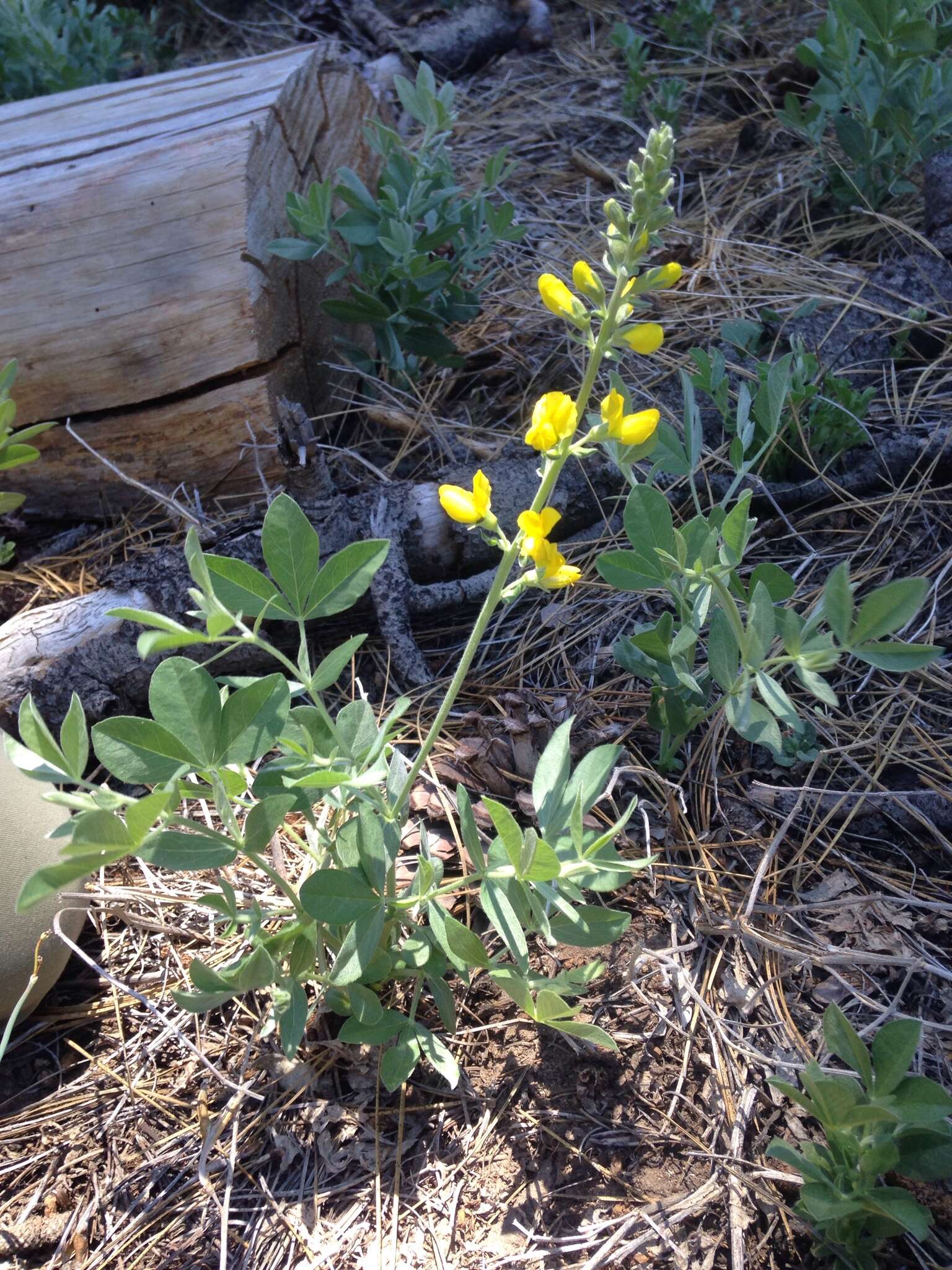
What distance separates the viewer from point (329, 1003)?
1.44m

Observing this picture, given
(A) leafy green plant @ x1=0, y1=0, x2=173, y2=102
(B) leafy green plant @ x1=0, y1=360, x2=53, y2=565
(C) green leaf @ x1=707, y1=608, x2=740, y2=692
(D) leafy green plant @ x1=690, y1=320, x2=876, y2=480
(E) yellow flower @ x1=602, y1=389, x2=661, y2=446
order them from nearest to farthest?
(E) yellow flower @ x1=602, y1=389, x2=661, y2=446 → (C) green leaf @ x1=707, y1=608, x2=740, y2=692 → (D) leafy green plant @ x1=690, y1=320, x2=876, y2=480 → (B) leafy green plant @ x1=0, y1=360, x2=53, y2=565 → (A) leafy green plant @ x1=0, y1=0, x2=173, y2=102

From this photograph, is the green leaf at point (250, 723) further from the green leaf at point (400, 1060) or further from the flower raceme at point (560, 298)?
the flower raceme at point (560, 298)

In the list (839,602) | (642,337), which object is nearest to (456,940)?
(839,602)

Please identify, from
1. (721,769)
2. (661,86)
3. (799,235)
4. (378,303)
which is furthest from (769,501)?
(661,86)

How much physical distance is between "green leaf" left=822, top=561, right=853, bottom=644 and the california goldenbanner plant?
0.32 meters

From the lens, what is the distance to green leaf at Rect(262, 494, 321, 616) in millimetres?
1312

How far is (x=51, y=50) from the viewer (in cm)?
353

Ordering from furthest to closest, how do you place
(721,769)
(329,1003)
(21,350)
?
(21,350), (721,769), (329,1003)

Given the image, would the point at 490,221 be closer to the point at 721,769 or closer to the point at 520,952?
the point at 721,769

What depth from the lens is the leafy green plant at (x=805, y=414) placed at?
2047mm

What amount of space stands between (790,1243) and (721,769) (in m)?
0.80

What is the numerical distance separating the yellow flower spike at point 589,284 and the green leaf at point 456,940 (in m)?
0.89

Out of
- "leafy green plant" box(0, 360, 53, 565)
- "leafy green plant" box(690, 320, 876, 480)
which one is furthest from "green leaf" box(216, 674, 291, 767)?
"leafy green plant" box(0, 360, 53, 565)

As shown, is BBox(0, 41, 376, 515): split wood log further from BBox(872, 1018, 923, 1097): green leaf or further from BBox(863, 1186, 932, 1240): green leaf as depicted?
BBox(863, 1186, 932, 1240): green leaf
